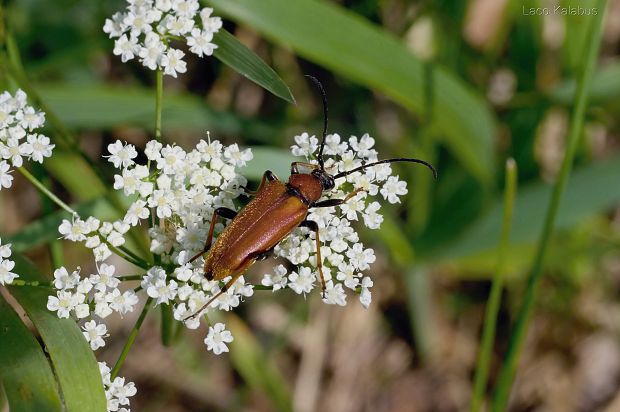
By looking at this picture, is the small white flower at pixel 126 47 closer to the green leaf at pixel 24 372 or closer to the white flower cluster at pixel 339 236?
the white flower cluster at pixel 339 236

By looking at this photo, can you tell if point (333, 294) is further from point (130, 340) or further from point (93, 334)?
point (93, 334)

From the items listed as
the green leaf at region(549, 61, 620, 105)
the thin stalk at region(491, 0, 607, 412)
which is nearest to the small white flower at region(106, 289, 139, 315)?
the thin stalk at region(491, 0, 607, 412)

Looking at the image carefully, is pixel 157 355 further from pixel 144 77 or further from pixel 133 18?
pixel 133 18

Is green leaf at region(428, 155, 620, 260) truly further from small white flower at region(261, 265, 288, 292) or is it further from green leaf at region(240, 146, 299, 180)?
small white flower at region(261, 265, 288, 292)

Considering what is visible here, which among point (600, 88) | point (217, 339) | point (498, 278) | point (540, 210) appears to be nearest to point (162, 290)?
point (217, 339)

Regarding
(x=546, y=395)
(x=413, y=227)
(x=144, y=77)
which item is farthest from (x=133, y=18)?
(x=546, y=395)
